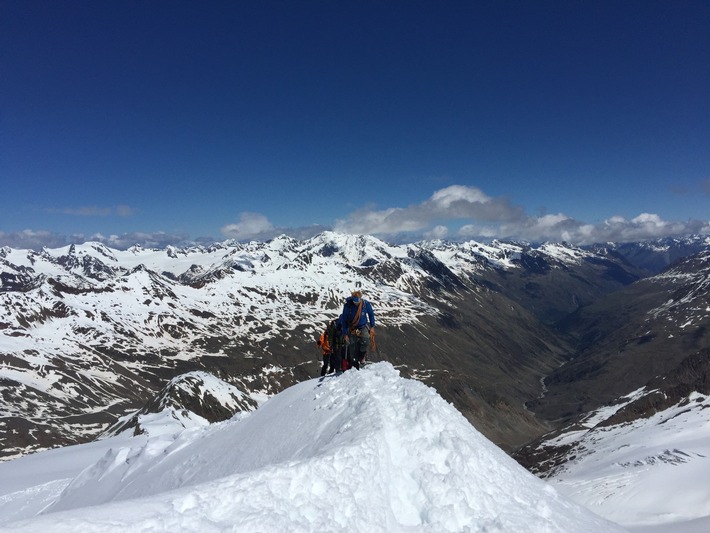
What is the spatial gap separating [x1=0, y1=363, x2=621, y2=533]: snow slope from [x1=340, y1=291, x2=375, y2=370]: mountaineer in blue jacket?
237cm

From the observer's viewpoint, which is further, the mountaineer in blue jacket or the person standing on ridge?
the person standing on ridge

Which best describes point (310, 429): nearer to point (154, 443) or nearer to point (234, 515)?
point (234, 515)

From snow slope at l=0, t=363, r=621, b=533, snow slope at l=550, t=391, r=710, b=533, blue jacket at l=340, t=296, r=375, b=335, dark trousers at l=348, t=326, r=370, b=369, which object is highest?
blue jacket at l=340, t=296, r=375, b=335

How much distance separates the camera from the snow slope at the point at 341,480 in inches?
365

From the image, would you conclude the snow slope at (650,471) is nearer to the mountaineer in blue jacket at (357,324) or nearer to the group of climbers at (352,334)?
the group of climbers at (352,334)

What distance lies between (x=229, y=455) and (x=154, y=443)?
38.3ft

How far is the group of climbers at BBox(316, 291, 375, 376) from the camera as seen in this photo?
23.6 metres

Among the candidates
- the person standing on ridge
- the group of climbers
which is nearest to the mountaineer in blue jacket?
the group of climbers

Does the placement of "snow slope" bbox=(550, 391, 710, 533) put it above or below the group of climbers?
below

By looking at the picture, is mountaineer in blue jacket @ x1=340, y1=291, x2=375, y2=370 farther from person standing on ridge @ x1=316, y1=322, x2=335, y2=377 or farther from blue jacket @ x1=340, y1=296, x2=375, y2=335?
person standing on ridge @ x1=316, y1=322, x2=335, y2=377

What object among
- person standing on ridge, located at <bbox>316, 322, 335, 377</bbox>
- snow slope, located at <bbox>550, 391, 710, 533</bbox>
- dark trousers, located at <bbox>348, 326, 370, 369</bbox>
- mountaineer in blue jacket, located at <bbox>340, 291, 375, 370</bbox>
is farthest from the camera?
snow slope, located at <bbox>550, 391, 710, 533</bbox>

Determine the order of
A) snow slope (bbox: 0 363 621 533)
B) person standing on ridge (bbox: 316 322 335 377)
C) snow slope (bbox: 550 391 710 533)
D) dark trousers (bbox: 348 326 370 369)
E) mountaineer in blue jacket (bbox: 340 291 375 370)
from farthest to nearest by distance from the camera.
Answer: snow slope (bbox: 550 391 710 533), person standing on ridge (bbox: 316 322 335 377), dark trousers (bbox: 348 326 370 369), mountaineer in blue jacket (bbox: 340 291 375 370), snow slope (bbox: 0 363 621 533)

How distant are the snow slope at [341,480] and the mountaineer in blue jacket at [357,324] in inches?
93.3

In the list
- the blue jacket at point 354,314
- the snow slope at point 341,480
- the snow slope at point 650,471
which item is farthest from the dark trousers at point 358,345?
the snow slope at point 650,471
